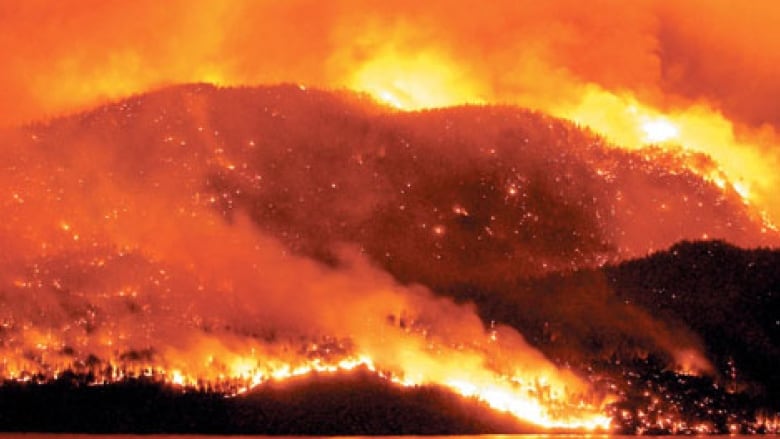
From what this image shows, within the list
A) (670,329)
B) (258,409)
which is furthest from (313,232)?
(670,329)

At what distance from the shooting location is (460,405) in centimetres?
2178

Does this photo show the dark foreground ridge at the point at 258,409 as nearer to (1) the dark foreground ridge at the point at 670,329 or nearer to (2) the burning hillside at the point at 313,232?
(2) the burning hillside at the point at 313,232

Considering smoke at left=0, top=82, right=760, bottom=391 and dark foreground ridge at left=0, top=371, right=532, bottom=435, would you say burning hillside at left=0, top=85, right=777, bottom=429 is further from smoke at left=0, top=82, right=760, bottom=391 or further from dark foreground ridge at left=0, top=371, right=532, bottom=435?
dark foreground ridge at left=0, top=371, right=532, bottom=435

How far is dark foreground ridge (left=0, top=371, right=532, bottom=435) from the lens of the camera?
21.5 metres

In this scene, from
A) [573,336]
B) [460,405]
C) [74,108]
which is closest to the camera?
[460,405]

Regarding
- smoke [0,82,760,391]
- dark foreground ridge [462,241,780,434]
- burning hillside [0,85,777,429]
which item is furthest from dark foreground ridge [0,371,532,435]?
dark foreground ridge [462,241,780,434]

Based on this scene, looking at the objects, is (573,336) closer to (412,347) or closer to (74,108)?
(412,347)

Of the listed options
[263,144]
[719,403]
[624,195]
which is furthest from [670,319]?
[263,144]

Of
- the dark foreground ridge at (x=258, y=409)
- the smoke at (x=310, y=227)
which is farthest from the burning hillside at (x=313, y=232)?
the dark foreground ridge at (x=258, y=409)

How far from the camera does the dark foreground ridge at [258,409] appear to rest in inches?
845

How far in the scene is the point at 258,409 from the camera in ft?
70.4

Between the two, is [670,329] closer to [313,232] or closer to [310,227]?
[313,232]

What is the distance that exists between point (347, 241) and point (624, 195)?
655 centimetres

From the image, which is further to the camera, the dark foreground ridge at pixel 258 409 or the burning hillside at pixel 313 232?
the burning hillside at pixel 313 232
